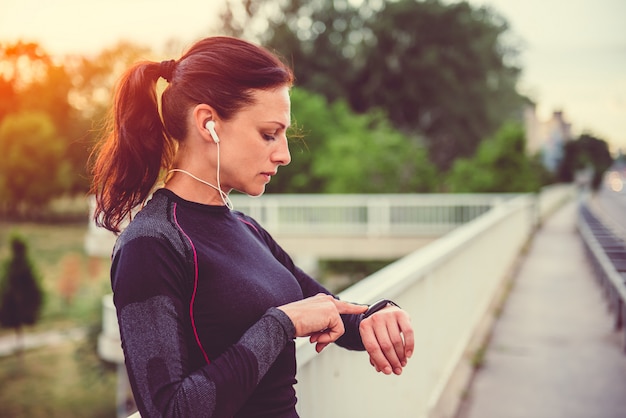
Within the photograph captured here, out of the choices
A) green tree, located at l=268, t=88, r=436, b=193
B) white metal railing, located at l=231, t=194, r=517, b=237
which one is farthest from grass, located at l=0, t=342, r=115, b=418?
white metal railing, located at l=231, t=194, r=517, b=237

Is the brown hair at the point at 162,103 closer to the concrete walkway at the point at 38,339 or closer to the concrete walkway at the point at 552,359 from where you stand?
the concrete walkway at the point at 552,359

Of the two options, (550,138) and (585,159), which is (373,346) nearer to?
(585,159)

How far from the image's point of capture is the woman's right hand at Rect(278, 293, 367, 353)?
1.32 meters

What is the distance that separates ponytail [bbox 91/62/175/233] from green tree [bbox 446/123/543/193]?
810 inches

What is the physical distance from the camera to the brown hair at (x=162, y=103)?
1.33 meters

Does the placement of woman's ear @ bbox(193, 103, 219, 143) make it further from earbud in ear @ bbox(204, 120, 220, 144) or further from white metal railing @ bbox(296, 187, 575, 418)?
white metal railing @ bbox(296, 187, 575, 418)

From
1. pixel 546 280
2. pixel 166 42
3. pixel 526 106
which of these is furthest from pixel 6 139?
pixel 546 280

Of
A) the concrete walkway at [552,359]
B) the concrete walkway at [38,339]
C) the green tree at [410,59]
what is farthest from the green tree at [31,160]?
the concrete walkway at [552,359]

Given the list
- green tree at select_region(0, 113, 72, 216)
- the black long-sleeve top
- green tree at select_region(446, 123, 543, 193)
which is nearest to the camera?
the black long-sleeve top

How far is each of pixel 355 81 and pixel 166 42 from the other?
11069mm

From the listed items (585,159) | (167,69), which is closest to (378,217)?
(167,69)

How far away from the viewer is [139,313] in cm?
113

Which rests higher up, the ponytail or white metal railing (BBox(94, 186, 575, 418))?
the ponytail

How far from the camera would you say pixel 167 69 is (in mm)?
1424
